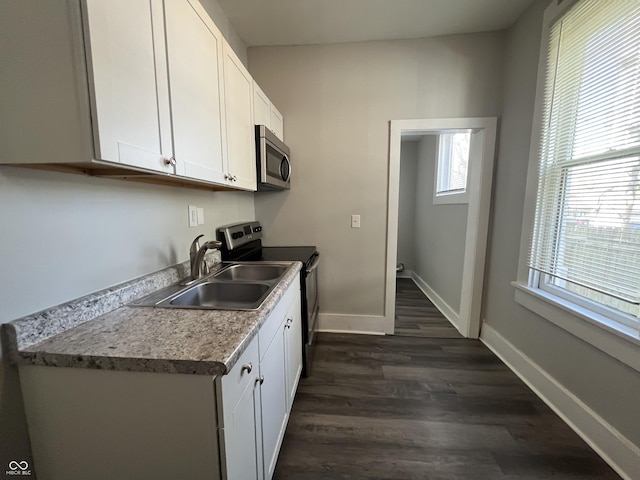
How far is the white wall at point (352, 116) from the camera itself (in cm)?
226

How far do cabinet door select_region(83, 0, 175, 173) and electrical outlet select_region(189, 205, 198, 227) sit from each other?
67cm

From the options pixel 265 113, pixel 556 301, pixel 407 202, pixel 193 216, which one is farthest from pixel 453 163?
pixel 193 216

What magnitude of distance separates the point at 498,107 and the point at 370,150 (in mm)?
1156

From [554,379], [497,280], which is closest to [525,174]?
[497,280]

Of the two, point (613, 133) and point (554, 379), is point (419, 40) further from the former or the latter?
point (554, 379)

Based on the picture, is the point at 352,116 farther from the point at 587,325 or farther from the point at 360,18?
the point at 587,325

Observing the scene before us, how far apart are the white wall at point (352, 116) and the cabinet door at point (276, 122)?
0.10 m

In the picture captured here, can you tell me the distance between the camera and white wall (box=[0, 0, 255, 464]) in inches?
29.0

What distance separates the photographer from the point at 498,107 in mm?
2256

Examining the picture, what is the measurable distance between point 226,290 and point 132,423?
0.76 m

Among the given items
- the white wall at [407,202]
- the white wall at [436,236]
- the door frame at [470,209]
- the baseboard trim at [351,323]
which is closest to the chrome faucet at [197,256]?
the baseboard trim at [351,323]

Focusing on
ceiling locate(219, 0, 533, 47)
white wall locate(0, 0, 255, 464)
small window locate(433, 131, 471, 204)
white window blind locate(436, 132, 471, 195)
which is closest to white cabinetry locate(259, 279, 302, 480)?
white wall locate(0, 0, 255, 464)

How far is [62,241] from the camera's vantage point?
0.87 metres

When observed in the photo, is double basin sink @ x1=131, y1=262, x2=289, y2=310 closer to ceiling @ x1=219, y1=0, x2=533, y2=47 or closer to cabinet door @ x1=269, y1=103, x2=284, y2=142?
cabinet door @ x1=269, y1=103, x2=284, y2=142
